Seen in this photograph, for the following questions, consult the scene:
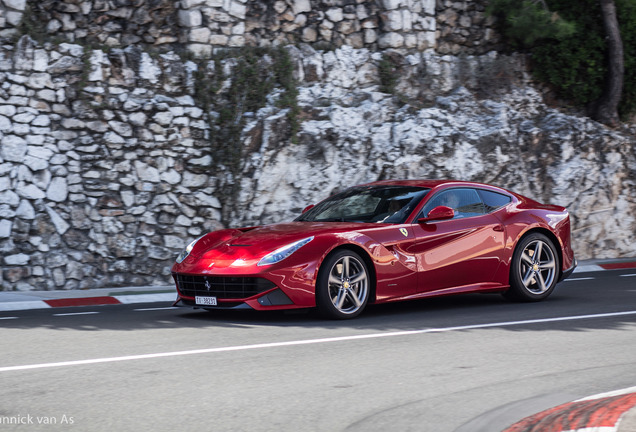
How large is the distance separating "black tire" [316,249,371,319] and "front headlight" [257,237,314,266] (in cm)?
32

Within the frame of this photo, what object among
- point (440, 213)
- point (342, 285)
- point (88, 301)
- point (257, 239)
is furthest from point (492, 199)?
point (88, 301)

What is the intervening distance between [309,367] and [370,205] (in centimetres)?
359

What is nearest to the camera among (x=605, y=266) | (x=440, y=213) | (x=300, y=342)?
(x=300, y=342)

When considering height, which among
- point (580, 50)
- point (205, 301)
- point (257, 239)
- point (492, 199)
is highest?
point (580, 50)

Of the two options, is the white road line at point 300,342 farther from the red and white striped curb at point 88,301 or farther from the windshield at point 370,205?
the red and white striped curb at point 88,301

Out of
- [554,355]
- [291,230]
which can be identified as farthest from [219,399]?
[291,230]

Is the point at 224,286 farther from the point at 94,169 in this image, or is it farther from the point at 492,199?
the point at 94,169

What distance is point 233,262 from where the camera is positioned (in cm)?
847

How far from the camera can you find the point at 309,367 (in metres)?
6.34

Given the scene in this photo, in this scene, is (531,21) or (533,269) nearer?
(533,269)

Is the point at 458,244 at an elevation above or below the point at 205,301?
above

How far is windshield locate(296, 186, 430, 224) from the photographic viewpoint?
9.38m

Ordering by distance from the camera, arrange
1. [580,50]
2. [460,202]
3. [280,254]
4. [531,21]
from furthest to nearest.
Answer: [580,50] < [531,21] < [460,202] < [280,254]

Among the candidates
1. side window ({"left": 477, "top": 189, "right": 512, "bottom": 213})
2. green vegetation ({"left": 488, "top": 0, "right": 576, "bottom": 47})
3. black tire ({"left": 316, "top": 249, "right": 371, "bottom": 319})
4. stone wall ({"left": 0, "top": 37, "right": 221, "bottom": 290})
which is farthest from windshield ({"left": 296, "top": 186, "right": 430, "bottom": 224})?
green vegetation ({"left": 488, "top": 0, "right": 576, "bottom": 47})
